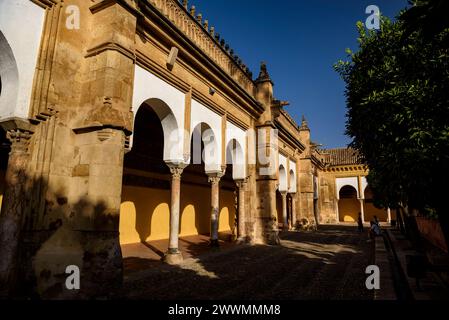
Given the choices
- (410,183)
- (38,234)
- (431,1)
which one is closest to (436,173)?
(410,183)

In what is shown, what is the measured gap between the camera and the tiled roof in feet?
109

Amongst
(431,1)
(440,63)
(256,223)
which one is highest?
(440,63)

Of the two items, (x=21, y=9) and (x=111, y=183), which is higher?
(x=21, y=9)

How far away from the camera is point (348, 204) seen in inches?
1366

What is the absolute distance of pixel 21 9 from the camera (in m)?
4.96

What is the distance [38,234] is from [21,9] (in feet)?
12.9

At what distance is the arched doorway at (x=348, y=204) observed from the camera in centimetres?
3412

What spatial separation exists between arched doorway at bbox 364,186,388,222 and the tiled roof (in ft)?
12.7

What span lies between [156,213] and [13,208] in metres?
8.79

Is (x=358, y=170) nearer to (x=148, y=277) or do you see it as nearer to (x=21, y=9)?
(x=148, y=277)

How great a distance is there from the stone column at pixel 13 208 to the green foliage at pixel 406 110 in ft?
22.2

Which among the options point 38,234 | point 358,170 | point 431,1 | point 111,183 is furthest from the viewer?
point 358,170

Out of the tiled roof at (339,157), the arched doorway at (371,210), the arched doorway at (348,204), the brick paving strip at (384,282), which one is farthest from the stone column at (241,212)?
the arched doorway at (371,210)
